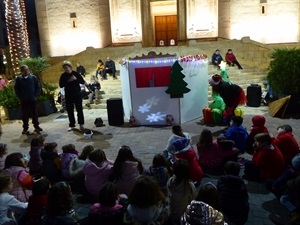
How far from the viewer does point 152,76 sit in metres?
9.20

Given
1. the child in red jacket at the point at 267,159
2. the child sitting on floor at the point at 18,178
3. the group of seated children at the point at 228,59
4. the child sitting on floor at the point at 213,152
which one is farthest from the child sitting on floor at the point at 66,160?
the group of seated children at the point at 228,59

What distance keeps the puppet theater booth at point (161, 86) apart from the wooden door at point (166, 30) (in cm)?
1521

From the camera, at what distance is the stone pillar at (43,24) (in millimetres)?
23922

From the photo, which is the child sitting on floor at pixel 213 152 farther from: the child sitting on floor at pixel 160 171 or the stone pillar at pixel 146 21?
the stone pillar at pixel 146 21

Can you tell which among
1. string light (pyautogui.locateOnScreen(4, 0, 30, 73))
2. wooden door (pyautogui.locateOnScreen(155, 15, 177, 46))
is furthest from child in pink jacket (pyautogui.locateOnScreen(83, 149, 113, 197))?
wooden door (pyautogui.locateOnScreen(155, 15, 177, 46))

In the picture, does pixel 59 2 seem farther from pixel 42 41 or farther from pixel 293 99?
pixel 293 99

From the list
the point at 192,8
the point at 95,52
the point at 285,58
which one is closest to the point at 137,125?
the point at 285,58

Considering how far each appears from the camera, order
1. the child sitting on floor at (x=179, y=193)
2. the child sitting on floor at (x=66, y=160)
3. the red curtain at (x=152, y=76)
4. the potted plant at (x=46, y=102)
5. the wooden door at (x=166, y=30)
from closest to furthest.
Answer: the child sitting on floor at (x=179, y=193)
the child sitting on floor at (x=66, y=160)
the red curtain at (x=152, y=76)
the potted plant at (x=46, y=102)
the wooden door at (x=166, y=30)

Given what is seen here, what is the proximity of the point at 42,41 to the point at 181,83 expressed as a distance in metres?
18.1

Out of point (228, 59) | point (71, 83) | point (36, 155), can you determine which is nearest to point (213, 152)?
point (36, 155)

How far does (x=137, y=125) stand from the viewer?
9570 millimetres

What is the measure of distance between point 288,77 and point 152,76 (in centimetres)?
418

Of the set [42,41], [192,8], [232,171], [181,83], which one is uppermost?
[192,8]

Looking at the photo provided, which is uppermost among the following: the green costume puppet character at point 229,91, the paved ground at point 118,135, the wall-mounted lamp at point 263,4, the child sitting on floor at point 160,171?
the wall-mounted lamp at point 263,4
